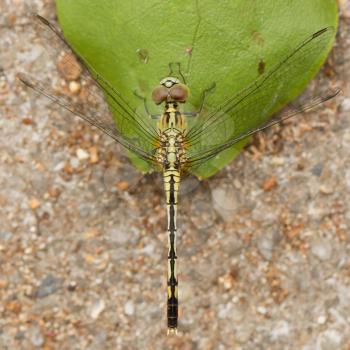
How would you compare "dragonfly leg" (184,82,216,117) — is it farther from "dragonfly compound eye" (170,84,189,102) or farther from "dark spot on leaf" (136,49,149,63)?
"dark spot on leaf" (136,49,149,63)

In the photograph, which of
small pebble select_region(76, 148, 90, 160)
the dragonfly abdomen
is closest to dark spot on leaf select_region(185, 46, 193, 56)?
the dragonfly abdomen

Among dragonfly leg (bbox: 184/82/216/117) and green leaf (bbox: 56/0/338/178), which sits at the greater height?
green leaf (bbox: 56/0/338/178)

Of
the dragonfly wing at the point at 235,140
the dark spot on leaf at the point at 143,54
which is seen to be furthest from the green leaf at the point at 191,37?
the dragonfly wing at the point at 235,140

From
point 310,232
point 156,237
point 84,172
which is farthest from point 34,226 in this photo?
point 310,232

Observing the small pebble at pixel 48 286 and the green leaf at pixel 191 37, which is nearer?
the green leaf at pixel 191 37

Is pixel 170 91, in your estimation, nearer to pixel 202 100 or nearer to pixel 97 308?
pixel 202 100

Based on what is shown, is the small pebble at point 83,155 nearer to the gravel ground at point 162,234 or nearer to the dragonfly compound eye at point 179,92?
the gravel ground at point 162,234

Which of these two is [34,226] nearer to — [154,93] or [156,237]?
[156,237]
